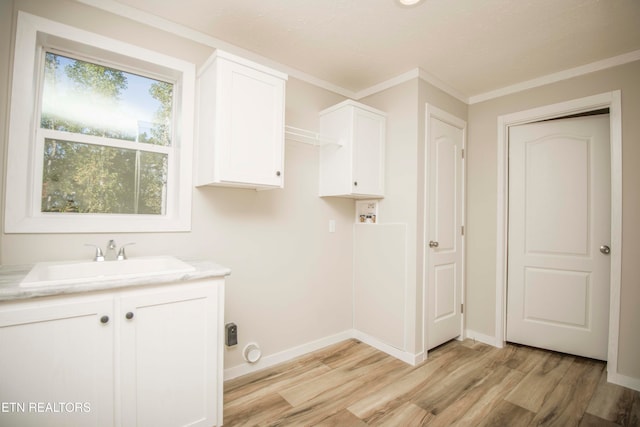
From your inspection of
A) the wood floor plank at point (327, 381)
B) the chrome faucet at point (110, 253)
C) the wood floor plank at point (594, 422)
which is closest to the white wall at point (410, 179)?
the wood floor plank at point (327, 381)

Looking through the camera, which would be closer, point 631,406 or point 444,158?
point 631,406

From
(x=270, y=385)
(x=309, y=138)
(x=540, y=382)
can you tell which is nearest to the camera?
(x=270, y=385)

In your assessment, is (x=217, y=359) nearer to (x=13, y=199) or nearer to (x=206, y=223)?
(x=206, y=223)

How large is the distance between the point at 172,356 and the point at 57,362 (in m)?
0.44

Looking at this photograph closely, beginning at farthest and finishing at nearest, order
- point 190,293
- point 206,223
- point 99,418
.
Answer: point 206,223, point 190,293, point 99,418

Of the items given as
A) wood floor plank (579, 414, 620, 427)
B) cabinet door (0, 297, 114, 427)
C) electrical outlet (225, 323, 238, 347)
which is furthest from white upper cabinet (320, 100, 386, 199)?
wood floor plank (579, 414, 620, 427)

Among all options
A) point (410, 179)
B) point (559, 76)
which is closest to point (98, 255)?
point (410, 179)

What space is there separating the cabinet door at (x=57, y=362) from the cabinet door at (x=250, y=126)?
3.22 feet

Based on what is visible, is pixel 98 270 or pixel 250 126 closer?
pixel 98 270

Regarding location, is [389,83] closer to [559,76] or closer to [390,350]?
[559,76]

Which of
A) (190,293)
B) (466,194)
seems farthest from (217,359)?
(466,194)

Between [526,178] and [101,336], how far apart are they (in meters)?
3.40

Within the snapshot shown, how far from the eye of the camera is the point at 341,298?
9.69 ft

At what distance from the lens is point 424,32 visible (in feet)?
6.70
